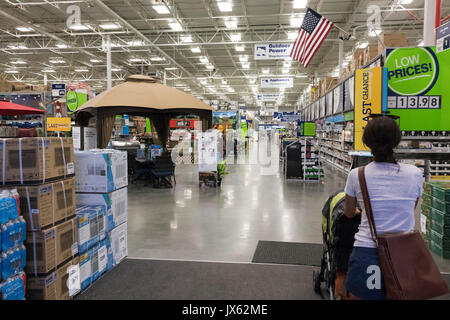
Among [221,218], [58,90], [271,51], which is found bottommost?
[221,218]

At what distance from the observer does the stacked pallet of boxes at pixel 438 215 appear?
3912mm

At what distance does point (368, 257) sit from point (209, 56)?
69.9ft

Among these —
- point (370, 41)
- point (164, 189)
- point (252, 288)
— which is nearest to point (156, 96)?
point (164, 189)

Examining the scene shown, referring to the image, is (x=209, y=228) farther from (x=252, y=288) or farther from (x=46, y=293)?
(x=46, y=293)

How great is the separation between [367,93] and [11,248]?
6.17m

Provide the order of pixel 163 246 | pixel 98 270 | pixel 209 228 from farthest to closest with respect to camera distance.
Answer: pixel 209 228, pixel 163 246, pixel 98 270

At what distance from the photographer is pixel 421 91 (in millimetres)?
6371

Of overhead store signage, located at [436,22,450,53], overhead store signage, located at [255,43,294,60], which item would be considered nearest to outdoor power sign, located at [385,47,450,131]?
overhead store signage, located at [436,22,450,53]

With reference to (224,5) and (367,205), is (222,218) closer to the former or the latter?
(367,205)

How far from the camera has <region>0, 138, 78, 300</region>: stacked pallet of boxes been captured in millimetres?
2627

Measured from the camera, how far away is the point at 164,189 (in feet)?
30.3

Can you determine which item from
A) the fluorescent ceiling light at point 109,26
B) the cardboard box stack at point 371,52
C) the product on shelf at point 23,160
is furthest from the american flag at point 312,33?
the fluorescent ceiling light at point 109,26

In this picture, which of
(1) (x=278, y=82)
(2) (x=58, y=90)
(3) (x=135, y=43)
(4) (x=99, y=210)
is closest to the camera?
(4) (x=99, y=210)

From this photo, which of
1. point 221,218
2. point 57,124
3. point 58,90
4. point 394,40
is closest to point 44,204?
point 221,218
